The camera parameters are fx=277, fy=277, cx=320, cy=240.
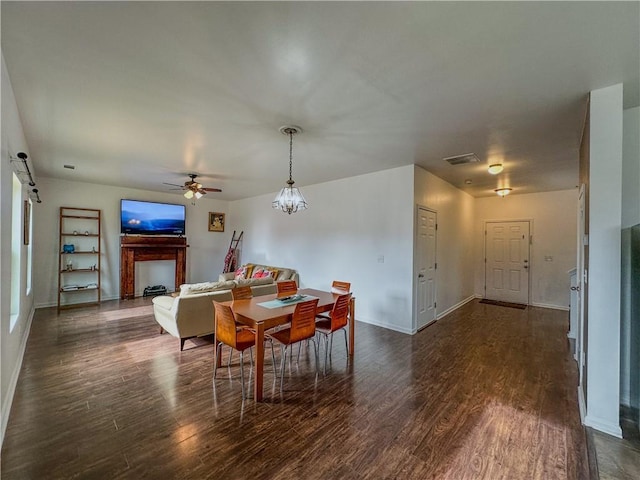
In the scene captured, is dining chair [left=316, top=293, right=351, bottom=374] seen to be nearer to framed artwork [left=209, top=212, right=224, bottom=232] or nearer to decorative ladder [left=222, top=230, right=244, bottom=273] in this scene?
decorative ladder [left=222, top=230, right=244, bottom=273]

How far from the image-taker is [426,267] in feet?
15.6

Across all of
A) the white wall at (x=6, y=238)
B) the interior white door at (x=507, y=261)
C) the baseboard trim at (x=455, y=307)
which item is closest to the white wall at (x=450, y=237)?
the baseboard trim at (x=455, y=307)

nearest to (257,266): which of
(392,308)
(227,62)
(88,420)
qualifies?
(392,308)

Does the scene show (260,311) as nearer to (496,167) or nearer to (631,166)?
(631,166)

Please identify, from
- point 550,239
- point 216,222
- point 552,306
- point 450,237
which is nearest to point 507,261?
point 550,239

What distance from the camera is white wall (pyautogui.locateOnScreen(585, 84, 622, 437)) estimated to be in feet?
6.81

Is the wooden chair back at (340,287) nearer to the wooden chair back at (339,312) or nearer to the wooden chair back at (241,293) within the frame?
the wooden chair back at (339,312)

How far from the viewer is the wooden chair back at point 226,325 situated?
104 inches

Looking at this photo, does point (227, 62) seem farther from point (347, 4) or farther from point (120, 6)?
point (347, 4)

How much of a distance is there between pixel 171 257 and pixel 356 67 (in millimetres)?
6838

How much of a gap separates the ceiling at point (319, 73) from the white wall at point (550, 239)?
3.04 m

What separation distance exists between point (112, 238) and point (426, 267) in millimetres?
6939

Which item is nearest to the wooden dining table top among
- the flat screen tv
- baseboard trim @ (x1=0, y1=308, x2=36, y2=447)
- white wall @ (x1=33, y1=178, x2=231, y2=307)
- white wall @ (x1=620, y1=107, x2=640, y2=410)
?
baseboard trim @ (x1=0, y1=308, x2=36, y2=447)

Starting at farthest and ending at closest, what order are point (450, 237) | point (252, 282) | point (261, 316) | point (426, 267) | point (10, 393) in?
point (450, 237) < point (426, 267) < point (252, 282) < point (261, 316) < point (10, 393)
